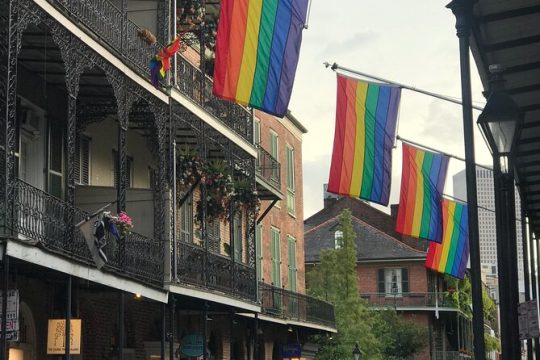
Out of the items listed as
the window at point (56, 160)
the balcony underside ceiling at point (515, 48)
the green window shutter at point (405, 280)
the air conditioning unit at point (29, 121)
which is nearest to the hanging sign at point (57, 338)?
the window at point (56, 160)

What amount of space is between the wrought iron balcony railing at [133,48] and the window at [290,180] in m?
12.9

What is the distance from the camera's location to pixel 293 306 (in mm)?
35875

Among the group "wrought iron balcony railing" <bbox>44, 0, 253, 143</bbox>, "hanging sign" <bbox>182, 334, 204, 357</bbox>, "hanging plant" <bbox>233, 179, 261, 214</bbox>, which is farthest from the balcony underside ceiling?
"hanging plant" <bbox>233, 179, 261, 214</bbox>

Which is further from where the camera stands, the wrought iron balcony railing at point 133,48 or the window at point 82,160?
the window at point 82,160

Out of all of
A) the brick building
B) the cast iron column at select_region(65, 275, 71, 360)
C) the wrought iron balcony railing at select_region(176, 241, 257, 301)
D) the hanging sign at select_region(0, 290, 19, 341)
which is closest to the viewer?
the hanging sign at select_region(0, 290, 19, 341)

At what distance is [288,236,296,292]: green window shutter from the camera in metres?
40.3

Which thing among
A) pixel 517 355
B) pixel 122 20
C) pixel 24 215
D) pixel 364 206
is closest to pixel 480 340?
pixel 517 355

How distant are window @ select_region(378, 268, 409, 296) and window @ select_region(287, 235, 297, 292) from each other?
95.9 ft

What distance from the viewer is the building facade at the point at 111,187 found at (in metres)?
Result: 15.8

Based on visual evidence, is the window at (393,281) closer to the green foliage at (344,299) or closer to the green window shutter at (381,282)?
the green window shutter at (381,282)

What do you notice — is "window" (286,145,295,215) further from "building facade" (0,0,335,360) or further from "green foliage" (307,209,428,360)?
"building facade" (0,0,335,360)

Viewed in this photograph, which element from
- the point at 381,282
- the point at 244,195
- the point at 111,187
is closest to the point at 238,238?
the point at 244,195

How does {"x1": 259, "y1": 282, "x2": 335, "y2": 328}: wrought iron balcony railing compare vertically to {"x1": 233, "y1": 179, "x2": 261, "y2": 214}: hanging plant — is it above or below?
Answer: below

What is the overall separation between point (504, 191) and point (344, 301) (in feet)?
116
